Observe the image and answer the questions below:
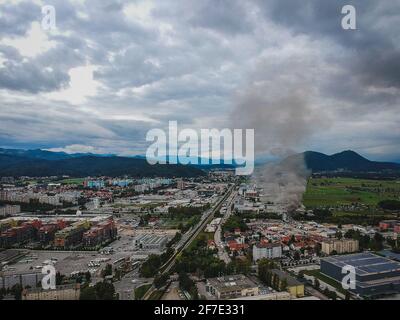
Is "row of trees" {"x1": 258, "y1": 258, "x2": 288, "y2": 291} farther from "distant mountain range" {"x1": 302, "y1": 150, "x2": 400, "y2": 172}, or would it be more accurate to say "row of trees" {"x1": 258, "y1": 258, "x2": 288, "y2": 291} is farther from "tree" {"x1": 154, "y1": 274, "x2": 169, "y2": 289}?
"distant mountain range" {"x1": 302, "y1": 150, "x2": 400, "y2": 172}

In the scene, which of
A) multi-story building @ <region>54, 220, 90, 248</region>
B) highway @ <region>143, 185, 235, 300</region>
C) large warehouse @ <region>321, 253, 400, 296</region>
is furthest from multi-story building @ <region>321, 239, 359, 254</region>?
multi-story building @ <region>54, 220, 90, 248</region>

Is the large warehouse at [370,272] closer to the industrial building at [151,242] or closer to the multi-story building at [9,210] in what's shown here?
the industrial building at [151,242]

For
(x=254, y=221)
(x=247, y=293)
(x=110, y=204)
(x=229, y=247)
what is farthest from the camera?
(x=110, y=204)

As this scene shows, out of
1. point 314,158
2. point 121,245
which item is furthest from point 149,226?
point 314,158

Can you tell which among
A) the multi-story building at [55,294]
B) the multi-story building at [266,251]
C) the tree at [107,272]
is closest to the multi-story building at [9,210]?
the tree at [107,272]
